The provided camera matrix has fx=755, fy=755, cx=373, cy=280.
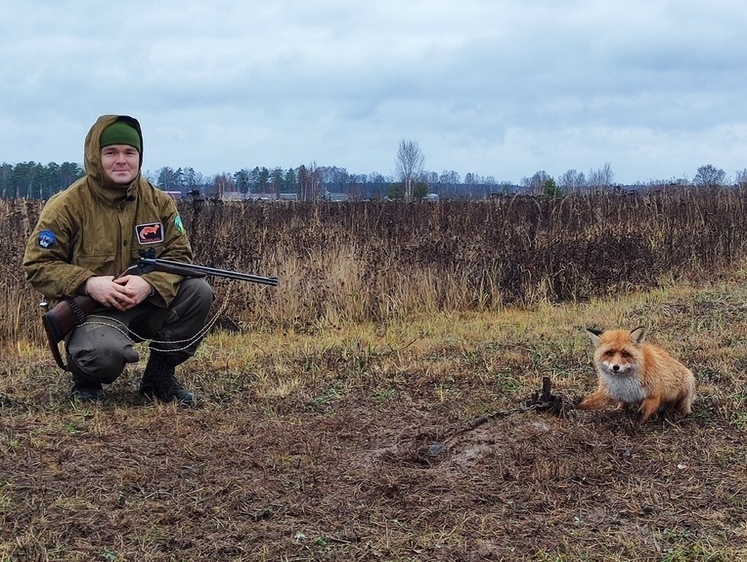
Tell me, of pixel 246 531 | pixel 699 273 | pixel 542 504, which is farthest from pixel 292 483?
pixel 699 273

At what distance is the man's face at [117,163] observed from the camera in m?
A: 4.37

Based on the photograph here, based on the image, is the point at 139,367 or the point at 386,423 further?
the point at 139,367

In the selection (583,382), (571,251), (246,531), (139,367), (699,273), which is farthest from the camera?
(699,273)

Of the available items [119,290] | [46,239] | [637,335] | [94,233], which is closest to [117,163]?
[94,233]

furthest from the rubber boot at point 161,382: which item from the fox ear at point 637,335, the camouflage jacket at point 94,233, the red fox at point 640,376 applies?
the fox ear at point 637,335

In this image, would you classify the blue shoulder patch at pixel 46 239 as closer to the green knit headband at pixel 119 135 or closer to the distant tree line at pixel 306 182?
the green knit headband at pixel 119 135

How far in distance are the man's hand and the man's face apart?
1.87ft

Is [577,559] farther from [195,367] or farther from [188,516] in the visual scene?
[195,367]

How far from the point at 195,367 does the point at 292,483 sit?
2.40m

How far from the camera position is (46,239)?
169 inches

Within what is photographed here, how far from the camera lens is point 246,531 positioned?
2.94 meters

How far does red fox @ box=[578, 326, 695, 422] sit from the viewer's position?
4.02 meters

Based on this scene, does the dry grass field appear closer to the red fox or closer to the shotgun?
the red fox

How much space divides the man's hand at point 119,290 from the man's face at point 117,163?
570mm
